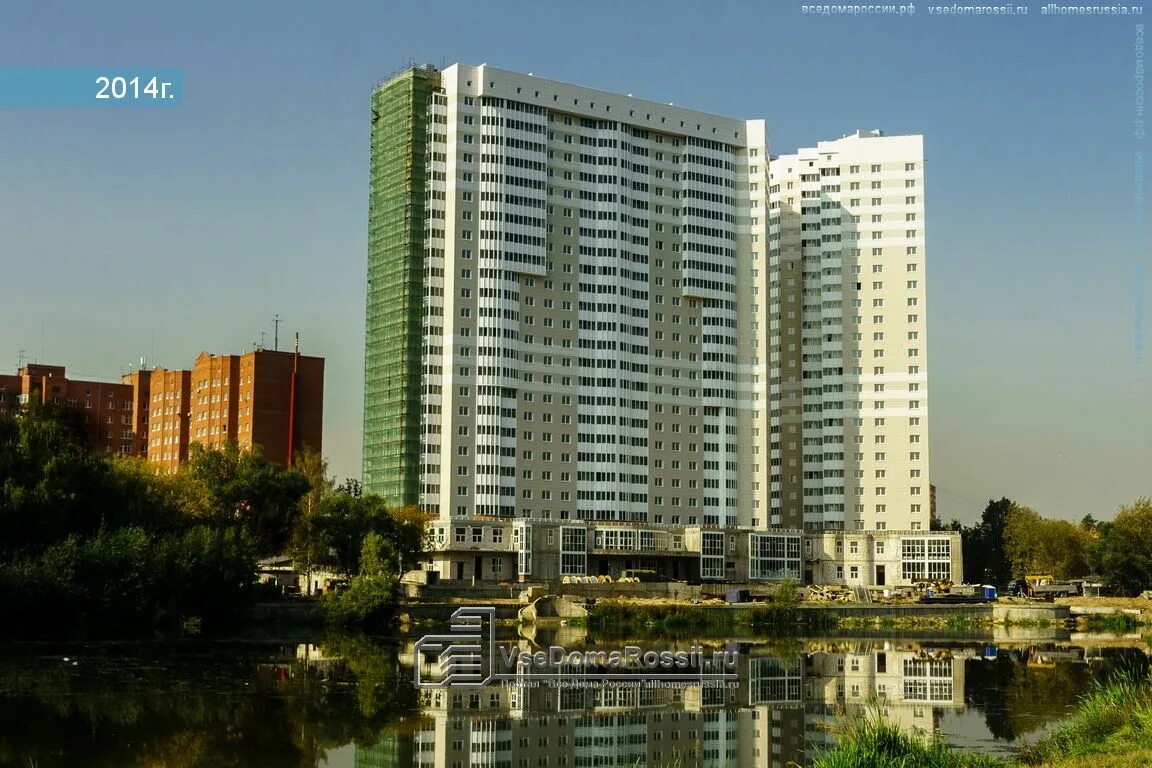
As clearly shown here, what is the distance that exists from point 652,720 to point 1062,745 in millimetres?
13675

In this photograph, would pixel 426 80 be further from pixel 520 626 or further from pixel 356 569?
pixel 520 626

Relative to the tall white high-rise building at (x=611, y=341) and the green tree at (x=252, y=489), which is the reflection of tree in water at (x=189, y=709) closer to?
the green tree at (x=252, y=489)

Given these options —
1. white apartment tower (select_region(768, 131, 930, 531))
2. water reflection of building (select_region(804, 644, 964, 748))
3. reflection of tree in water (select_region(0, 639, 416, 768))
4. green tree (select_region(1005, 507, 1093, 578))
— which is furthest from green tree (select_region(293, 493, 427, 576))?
green tree (select_region(1005, 507, 1093, 578))

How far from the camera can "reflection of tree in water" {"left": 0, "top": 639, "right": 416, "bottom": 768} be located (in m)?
38.6

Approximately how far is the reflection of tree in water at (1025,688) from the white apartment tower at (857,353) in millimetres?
77975

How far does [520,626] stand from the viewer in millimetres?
99750

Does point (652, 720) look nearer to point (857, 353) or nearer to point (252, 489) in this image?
point (252, 489)

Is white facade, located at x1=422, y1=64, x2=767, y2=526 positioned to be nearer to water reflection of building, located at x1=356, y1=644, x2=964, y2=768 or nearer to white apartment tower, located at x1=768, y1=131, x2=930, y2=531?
white apartment tower, located at x1=768, y1=131, x2=930, y2=531

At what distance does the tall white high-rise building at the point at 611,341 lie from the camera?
141m

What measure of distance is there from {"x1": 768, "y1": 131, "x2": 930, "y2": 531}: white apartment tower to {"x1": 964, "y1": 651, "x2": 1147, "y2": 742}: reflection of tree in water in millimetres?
77975

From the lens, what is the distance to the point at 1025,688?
195ft

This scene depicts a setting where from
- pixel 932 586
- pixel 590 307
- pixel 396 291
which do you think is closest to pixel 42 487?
pixel 396 291

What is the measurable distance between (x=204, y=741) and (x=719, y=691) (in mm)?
22182

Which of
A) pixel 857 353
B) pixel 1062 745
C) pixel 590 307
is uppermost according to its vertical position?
pixel 590 307
